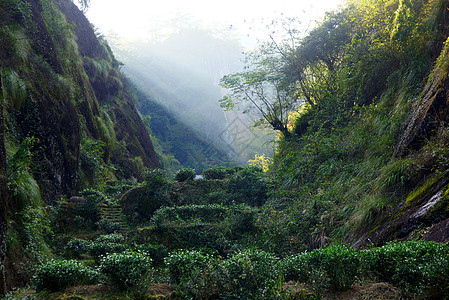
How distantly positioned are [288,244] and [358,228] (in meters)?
1.98

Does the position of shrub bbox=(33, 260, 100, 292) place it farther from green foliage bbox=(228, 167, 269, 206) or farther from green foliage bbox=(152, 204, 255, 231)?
green foliage bbox=(228, 167, 269, 206)

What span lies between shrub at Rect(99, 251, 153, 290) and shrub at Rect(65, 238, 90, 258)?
3.24 m

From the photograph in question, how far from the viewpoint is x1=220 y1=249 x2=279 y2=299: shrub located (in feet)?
10.9

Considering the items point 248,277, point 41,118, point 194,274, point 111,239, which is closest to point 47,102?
point 41,118

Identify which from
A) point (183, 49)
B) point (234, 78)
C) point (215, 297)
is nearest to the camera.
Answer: point (215, 297)

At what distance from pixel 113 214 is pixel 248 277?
7106 mm

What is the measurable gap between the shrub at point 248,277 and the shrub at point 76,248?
4197 millimetres

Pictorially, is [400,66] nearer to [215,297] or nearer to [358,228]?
[358,228]

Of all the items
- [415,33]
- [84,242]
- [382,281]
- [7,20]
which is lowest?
[382,281]

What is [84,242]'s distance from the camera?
6633 millimetres

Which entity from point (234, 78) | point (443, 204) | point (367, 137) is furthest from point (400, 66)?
point (234, 78)

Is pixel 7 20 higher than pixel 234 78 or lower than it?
higher

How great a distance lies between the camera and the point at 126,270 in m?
3.50

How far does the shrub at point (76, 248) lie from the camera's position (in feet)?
20.9
